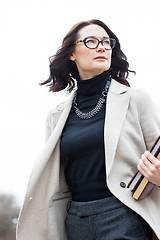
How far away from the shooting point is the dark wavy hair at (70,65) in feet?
6.91

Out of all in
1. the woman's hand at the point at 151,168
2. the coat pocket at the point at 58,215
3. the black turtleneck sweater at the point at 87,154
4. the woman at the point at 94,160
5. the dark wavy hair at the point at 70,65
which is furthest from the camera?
the dark wavy hair at the point at 70,65

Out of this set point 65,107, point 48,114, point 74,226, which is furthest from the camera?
point 48,114

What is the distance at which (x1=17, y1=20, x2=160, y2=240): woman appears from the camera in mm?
1475

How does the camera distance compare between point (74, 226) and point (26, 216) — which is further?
point (26, 216)

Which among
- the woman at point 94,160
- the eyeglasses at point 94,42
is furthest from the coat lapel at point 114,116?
the eyeglasses at point 94,42

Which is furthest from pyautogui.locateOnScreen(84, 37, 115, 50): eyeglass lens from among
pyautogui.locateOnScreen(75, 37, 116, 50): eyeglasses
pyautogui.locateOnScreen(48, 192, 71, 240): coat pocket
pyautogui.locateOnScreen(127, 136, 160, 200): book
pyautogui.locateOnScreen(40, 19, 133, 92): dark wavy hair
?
pyautogui.locateOnScreen(48, 192, 71, 240): coat pocket

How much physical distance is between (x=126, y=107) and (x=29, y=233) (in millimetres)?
999

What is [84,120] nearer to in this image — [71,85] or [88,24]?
[71,85]

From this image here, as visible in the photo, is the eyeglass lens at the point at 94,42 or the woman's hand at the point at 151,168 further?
the eyeglass lens at the point at 94,42

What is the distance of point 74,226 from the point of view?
1.64 meters

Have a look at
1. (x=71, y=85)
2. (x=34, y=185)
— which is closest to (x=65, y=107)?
(x=71, y=85)

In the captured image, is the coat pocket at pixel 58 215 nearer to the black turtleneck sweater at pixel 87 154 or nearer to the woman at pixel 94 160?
the woman at pixel 94 160

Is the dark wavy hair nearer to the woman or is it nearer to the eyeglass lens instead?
the woman

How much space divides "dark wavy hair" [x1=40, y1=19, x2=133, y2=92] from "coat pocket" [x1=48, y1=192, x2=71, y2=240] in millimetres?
891
